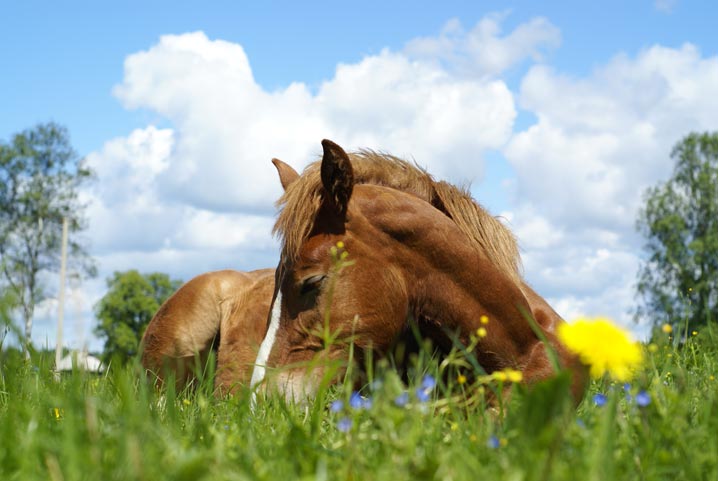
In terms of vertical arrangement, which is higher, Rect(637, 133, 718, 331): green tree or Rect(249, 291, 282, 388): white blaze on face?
Rect(637, 133, 718, 331): green tree

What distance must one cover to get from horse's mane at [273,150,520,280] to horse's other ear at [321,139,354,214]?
0.11m

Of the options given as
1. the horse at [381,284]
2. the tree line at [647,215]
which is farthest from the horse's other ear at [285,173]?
the tree line at [647,215]

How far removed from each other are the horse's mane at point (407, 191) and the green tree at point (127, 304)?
6833 cm

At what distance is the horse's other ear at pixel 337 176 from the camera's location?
4.97 m

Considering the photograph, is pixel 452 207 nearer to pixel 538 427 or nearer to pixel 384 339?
pixel 384 339

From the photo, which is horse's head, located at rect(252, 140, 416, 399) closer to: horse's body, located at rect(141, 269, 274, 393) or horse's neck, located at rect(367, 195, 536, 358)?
horse's neck, located at rect(367, 195, 536, 358)

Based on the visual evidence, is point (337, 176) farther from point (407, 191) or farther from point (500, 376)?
point (500, 376)

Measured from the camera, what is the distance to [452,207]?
18.1ft

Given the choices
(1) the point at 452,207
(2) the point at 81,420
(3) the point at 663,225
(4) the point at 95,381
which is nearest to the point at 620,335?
(2) the point at 81,420

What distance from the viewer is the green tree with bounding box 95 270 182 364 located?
7150 centimetres

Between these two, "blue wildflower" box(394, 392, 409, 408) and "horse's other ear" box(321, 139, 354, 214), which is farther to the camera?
"horse's other ear" box(321, 139, 354, 214)

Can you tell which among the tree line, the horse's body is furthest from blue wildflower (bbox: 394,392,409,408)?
the tree line

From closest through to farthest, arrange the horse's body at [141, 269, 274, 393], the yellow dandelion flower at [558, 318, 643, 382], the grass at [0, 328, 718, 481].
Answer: the grass at [0, 328, 718, 481]
the yellow dandelion flower at [558, 318, 643, 382]
the horse's body at [141, 269, 274, 393]

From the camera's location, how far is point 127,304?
71250 mm
